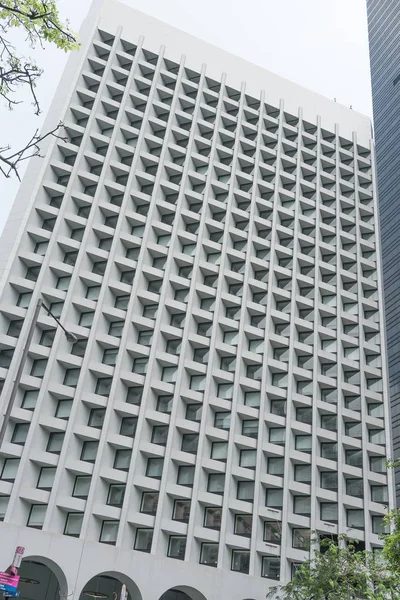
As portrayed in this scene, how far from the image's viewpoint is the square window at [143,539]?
38.3 m

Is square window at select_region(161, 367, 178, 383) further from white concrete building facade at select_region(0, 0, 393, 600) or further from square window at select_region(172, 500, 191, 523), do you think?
square window at select_region(172, 500, 191, 523)

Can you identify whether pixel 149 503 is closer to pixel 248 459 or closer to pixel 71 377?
pixel 248 459

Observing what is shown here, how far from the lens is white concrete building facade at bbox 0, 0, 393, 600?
38500 mm

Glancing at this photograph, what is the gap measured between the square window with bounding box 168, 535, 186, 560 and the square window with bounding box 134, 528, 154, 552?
1.47 meters

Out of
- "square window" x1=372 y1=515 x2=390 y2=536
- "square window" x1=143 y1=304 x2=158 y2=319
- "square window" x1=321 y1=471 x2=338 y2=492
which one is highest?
"square window" x1=143 y1=304 x2=158 y2=319

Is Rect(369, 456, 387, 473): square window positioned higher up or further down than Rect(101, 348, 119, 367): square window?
further down

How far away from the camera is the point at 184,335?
4597 cm

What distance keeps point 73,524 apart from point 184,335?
15743 mm

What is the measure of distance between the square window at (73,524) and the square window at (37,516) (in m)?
1.58

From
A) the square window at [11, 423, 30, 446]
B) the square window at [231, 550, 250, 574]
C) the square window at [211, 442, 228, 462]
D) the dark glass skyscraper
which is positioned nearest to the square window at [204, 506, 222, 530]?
the square window at [231, 550, 250, 574]

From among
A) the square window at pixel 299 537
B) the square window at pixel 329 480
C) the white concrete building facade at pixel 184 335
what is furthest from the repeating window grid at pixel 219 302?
the square window at pixel 329 480

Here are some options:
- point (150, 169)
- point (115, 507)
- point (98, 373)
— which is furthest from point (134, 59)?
point (115, 507)

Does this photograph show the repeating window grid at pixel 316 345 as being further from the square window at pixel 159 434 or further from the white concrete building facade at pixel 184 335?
the square window at pixel 159 434

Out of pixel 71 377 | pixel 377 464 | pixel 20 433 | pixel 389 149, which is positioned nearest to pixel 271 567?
pixel 377 464
